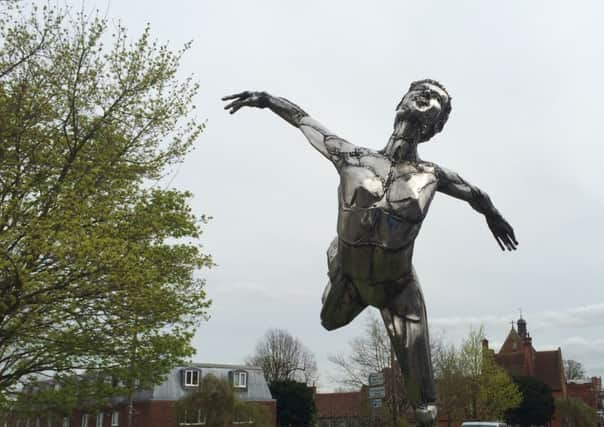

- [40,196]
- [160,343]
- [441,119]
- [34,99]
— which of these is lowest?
[160,343]

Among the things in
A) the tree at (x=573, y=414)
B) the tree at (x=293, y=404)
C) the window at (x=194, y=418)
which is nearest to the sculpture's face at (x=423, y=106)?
the window at (x=194, y=418)

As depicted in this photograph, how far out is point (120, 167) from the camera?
12.6 metres

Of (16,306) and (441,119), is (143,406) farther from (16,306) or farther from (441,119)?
(441,119)

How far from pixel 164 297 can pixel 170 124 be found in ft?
11.9

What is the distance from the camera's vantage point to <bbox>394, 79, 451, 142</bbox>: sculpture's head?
13.6 ft

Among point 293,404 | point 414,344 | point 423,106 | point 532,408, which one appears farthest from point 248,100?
point 532,408

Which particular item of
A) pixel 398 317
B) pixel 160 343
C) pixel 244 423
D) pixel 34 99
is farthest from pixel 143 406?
pixel 398 317

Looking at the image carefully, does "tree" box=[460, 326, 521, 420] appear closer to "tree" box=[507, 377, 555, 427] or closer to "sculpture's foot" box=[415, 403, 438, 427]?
"tree" box=[507, 377, 555, 427]

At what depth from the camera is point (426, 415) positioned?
387 centimetres

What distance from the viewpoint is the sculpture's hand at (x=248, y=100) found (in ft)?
15.8

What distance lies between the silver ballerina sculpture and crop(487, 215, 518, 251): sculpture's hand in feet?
1.24

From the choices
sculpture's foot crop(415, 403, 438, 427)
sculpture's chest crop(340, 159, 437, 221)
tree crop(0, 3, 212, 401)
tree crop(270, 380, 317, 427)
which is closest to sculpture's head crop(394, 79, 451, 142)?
sculpture's chest crop(340, 159, 437, 221)

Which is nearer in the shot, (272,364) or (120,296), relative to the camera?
(120,296)

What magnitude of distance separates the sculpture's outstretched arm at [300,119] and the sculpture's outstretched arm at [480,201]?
0.67 metres
